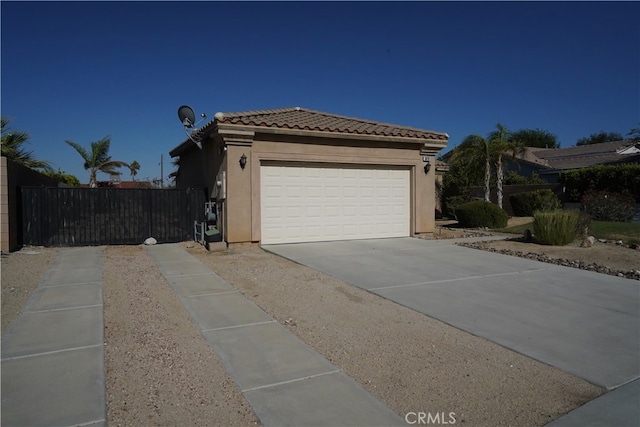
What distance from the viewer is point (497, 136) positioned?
2373 cm

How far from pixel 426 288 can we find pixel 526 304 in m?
1.61

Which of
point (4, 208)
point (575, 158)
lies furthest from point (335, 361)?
point (575, 158)

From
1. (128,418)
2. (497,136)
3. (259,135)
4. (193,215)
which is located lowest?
(128,418)

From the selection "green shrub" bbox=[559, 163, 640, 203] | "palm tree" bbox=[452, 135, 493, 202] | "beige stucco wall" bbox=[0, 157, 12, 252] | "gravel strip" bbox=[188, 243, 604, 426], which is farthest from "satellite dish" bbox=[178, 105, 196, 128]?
"green shrub" bbox=[559, 163, 640, 203]

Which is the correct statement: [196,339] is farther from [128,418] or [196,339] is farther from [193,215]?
[193,215]

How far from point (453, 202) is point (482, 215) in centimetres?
452

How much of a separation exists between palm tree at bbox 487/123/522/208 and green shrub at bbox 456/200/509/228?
4.93 m

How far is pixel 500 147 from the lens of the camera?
2327 cm

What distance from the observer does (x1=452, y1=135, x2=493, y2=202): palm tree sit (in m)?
23.6

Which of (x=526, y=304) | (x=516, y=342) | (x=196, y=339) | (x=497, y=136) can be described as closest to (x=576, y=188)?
(x=497, y=136)

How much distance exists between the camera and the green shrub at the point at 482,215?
1836cm

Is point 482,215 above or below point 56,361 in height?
above

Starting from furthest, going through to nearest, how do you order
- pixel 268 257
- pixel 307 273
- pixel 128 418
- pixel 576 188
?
1. pixel 576 188
2. pixel 268 257
3. pixel 307 273
4. pixel 128 418

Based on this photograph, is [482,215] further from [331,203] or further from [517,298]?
[517,298]
